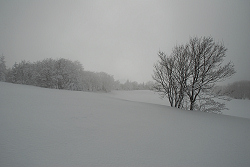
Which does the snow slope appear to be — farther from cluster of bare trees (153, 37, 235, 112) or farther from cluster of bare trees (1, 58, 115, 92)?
cluster of bare trees (1, 58, 115, 92)

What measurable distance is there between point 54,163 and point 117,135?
1.56 metres

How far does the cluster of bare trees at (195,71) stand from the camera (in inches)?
328

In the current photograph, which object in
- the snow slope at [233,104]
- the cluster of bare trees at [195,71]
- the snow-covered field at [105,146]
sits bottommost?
the snow slope at [233,104]

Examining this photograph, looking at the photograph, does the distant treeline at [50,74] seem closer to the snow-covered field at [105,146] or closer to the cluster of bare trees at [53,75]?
the cluster of bare trees at [53,75]

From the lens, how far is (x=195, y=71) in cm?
878

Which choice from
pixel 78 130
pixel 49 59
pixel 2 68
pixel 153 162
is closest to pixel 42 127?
pixel 78 130

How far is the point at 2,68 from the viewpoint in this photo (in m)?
37.0

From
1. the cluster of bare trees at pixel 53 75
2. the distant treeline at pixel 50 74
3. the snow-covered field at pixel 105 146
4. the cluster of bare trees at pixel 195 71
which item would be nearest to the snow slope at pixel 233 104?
the cluster of bare trees at pixel 195 71

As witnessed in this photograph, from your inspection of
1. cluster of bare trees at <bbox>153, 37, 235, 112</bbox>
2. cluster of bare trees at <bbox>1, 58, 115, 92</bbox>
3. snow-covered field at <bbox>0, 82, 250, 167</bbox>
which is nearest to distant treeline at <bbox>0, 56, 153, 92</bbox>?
cluster of bare trees at <bbox>1, 58, 115, 92</bbox>

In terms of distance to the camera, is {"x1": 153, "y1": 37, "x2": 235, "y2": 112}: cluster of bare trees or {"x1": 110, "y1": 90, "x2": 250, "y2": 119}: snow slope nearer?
{"x1": 153, "y1": 37, "x2": 235, "y2": 112}: cluster of bare trees

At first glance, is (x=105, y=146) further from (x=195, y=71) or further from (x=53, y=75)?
(x=53, y=75)

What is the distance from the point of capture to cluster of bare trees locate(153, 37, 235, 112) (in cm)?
834

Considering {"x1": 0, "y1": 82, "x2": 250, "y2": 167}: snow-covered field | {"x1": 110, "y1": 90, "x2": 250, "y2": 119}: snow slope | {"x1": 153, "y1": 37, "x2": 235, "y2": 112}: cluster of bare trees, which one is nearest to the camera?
{"x1": 0, "y1": 82, "x2": 250, "y2": 167}: snow-covered field

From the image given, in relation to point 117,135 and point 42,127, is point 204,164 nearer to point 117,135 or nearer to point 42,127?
point 117,135
